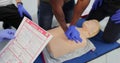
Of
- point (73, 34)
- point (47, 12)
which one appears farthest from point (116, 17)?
point (47, 12)

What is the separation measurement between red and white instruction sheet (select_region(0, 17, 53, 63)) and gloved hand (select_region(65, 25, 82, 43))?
0.87ft

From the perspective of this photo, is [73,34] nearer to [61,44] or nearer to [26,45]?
[61,44]

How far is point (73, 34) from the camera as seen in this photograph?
1.38 metres

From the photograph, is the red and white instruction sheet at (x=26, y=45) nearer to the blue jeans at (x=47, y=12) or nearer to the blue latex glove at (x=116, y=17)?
the blue jeans at (x=47, y=12)

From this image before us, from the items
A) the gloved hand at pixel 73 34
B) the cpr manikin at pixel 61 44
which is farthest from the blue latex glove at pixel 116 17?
the gloved hand at pixel 73 34

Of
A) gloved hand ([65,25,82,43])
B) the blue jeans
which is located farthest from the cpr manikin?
the blue jeans

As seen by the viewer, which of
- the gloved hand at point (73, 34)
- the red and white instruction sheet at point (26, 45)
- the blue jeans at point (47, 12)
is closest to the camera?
the red and white instruction sheet at point (26, 45)

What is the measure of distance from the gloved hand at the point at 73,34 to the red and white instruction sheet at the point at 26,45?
0.27m

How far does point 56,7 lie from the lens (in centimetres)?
131

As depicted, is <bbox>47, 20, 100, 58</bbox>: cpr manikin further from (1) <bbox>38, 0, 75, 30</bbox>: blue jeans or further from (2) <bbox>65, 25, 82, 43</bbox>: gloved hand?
(1) <bbox>38, 0, 75, 30</bbox>: blue jeans

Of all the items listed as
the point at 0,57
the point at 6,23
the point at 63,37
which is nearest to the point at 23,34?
the point at 0,57

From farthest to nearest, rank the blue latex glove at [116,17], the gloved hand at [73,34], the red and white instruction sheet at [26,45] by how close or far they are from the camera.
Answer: the blue latex glove at [116,17]
the gloved hand at [73,34]
the red and white instruction sheet at [26,45]

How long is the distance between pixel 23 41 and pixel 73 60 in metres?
0.42

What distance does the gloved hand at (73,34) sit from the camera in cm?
138
